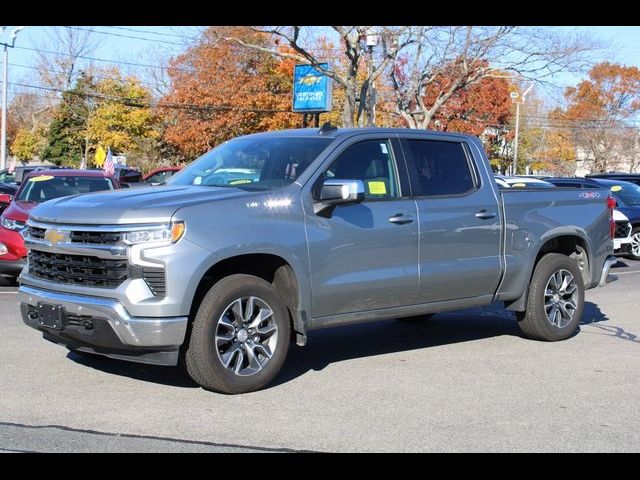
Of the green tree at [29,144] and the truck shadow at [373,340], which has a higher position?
the green tree at [29,144]

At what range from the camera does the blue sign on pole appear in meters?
31.4

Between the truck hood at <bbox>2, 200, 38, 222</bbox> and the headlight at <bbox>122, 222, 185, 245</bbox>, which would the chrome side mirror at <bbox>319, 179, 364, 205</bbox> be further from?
the truck hood at <bbox>2, 200, 38, 222</bbox>

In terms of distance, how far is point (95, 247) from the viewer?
5957mm

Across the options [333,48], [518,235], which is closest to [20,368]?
[518,235]

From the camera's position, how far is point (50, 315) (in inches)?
243

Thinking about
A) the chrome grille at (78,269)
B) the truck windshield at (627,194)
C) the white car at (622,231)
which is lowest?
the white car at (622,231)

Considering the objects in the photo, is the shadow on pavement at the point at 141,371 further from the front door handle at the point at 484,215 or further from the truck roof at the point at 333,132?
the front door handle at the point at 484,215

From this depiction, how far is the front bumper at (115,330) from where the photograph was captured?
5.80 metres

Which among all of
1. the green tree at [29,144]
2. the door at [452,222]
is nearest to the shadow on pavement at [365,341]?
the door at [452,222]

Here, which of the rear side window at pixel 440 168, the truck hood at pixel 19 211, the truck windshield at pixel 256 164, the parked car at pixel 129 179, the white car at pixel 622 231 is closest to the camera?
the truck windshield at pixel 256 164

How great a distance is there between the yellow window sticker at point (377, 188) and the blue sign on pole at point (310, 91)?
24422mm

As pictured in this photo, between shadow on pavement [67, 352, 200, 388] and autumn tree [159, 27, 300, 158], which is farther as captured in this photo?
autumn tree [159, 27, 300, 158]

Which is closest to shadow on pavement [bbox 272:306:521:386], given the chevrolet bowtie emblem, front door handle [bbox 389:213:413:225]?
front door handle [bbox 389:213:413:225]

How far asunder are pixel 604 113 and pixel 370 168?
56.3 meters
